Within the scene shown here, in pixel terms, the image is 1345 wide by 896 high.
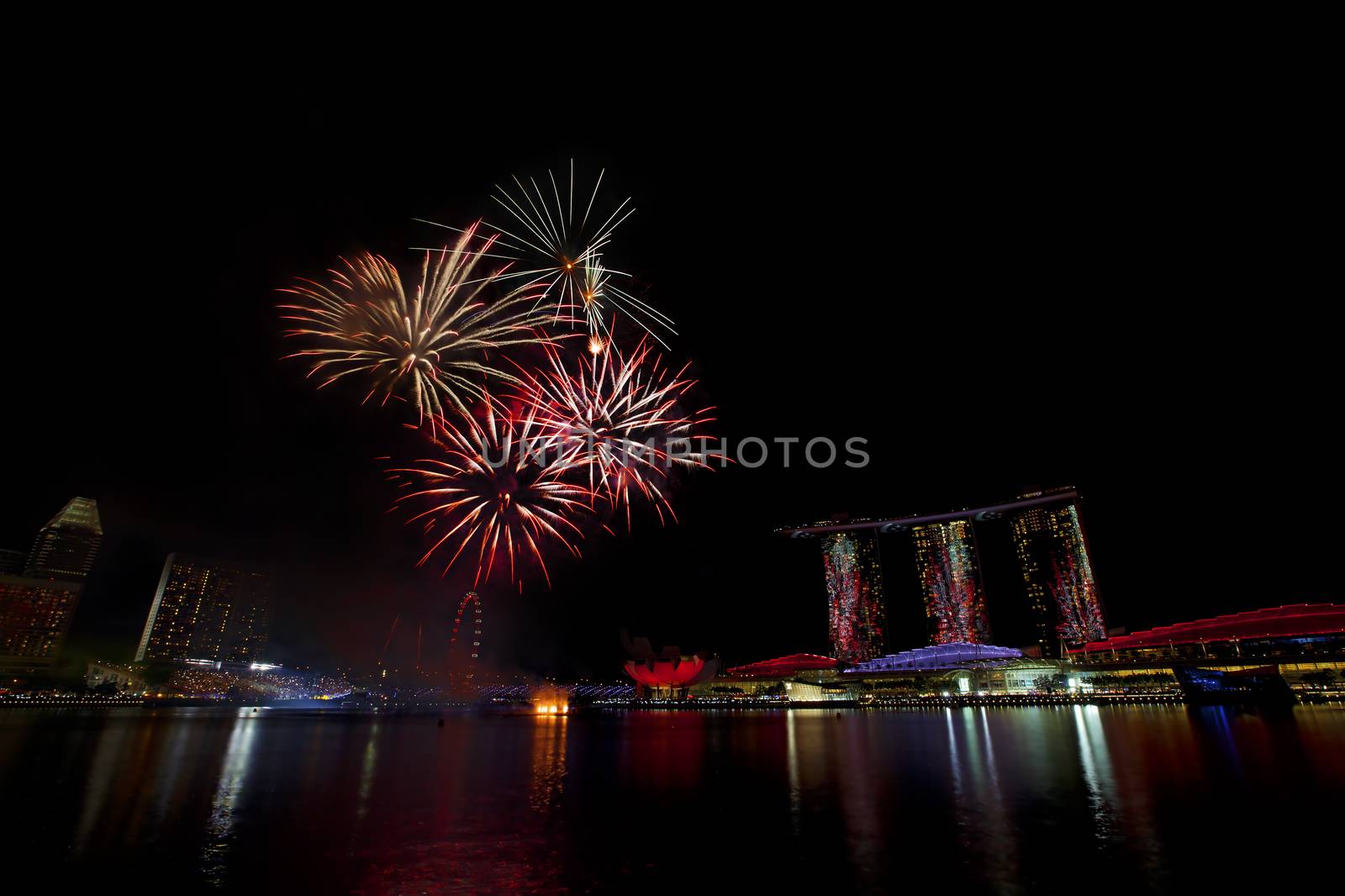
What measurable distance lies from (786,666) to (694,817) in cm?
12750

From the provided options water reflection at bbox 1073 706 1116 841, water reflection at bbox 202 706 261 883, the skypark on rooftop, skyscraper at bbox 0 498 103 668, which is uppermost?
the skypark on rooftop

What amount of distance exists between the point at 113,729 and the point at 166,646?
16536 centimetres

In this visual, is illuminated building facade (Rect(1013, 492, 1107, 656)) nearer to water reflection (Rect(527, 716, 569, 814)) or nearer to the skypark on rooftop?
the skypark on rooftop

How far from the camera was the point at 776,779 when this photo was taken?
1986 centimetres

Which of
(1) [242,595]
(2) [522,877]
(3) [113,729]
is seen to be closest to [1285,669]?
(2) [522,877]

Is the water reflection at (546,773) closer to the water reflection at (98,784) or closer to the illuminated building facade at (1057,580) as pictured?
the water reflection at (98,784)

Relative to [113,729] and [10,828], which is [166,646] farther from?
[10,828]

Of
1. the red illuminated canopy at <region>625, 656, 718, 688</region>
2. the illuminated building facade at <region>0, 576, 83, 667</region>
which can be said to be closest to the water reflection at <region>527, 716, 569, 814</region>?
the red illuminated canopy at <region>625, 656, 718, 688</region>

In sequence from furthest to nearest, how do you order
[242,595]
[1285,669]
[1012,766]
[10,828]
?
[242,595], [1285,669], [1012,766], [10,828]

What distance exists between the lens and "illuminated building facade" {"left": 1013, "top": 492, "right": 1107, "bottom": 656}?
379ft

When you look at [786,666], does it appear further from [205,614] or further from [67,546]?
[67,546]

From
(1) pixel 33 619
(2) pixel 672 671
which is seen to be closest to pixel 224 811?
(2) pixel 672 671

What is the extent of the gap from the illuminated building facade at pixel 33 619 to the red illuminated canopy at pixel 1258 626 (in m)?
208

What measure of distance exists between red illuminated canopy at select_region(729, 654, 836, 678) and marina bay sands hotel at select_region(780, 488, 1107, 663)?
1079cm
